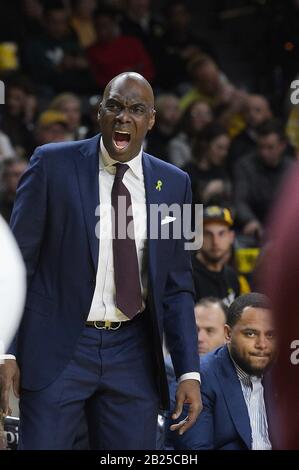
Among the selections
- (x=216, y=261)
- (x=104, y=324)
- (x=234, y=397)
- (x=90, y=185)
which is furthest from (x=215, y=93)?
(x=104, y=324)

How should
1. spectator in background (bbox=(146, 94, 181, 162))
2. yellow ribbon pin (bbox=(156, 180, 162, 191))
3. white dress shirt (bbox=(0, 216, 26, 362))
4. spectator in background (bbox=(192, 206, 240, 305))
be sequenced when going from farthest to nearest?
spectator in background (bbox=(146, 94, 181, 162)) → spectator in background (bbox=(192, 206, 240, 305)) → yellow ribbon pin (bbox=(156, 180, 162, 191)) → white dress shirt (bbox=(0, 216, 26, 362))

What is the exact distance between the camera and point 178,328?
3186mm

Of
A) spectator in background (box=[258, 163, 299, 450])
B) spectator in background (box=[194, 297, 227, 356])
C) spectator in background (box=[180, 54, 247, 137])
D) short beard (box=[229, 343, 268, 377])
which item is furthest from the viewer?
spectator in background (box=[180, 54, 247, 137])

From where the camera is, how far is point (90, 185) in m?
3.08

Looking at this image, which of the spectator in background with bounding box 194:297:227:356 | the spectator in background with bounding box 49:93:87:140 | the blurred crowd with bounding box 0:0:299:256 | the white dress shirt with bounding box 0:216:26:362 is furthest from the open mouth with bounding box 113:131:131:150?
the spectator in background with bounding box 49:93:87:140

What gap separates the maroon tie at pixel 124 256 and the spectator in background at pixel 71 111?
4.02m

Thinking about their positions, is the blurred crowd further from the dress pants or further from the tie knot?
the dress pants

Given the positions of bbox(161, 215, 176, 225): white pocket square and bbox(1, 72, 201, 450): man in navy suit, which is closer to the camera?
bbox(1, 72, 201, 450): man in navy suit

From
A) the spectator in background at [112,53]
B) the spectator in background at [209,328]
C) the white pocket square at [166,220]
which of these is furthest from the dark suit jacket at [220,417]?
the spectator in background at [112,53]

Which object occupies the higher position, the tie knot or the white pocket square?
the tie knot

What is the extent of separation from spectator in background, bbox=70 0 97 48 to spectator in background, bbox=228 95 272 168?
4.29 feet

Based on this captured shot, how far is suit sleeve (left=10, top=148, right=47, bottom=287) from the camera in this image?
9.89ft

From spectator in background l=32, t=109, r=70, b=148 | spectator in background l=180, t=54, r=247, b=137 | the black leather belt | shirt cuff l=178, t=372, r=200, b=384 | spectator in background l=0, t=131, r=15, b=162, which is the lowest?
shirt cuff l=178, t=372, r=200, b=384

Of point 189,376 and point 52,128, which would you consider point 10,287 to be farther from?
point 52,128
